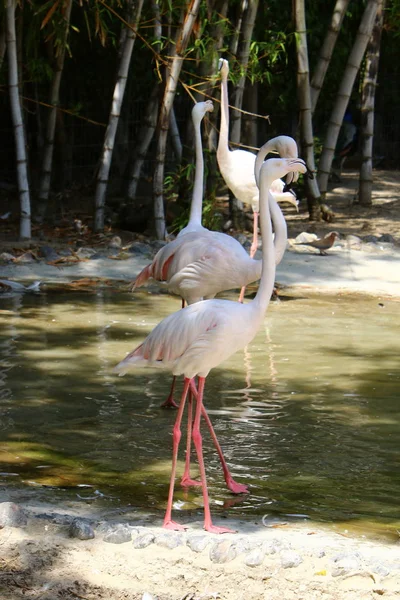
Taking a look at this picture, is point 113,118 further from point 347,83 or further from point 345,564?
point 345,564

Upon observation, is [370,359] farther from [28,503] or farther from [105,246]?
[105,246]

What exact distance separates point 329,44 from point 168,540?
33.1ft

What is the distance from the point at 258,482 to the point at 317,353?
8.43 ft

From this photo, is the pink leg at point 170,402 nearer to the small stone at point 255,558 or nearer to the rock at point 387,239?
the small stone at point 255,558

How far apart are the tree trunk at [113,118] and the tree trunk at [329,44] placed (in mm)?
2642

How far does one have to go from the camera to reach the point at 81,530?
3402 millimetres

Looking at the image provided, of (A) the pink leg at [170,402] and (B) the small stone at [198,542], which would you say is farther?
(A) the pink leg at [170,402]

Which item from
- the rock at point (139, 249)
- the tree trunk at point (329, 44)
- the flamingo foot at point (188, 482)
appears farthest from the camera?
the tree trunk at point (329, 44)

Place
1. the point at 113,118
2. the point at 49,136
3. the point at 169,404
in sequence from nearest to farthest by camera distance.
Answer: the point at 169,404, the point at 113,118, the point at 49,136

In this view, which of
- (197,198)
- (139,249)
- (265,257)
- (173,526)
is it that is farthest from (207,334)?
(139,249)

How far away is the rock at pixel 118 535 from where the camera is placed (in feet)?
11.1

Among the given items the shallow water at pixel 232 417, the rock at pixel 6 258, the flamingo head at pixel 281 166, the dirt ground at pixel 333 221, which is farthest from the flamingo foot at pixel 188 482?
the dirt ground at pixel 333 221

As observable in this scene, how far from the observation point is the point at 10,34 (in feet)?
34.0

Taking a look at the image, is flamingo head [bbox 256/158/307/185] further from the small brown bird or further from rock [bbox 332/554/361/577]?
the small brown bird
